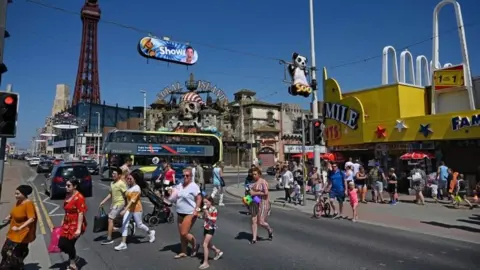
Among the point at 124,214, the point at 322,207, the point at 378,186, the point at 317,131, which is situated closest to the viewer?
the point at 124,214

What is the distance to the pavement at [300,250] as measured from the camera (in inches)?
255

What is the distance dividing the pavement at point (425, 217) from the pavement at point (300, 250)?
63cm

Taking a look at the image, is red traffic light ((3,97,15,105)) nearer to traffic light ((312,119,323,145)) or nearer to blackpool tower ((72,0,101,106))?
traffic light ((312,119,323,145))

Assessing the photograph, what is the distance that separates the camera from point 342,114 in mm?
22688

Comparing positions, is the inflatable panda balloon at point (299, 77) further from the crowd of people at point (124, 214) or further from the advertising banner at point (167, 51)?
the crowd of people at point (124, 214)

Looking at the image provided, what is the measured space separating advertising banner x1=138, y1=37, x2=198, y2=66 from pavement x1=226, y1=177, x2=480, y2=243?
10.6 metres

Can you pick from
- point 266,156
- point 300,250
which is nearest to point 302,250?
point 300,250

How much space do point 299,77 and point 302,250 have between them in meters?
11.0

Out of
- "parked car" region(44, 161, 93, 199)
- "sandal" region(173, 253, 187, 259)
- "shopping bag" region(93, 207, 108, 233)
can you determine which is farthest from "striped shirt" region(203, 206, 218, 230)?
"parked car" region(44, 161, 93, 199)

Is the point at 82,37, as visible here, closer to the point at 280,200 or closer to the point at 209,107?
the point at 209,107

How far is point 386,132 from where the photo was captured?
19828mm

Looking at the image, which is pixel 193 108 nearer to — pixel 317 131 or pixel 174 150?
pixel 174 150

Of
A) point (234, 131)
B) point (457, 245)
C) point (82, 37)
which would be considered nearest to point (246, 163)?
point (234, 131)

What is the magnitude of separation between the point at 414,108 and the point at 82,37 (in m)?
101
